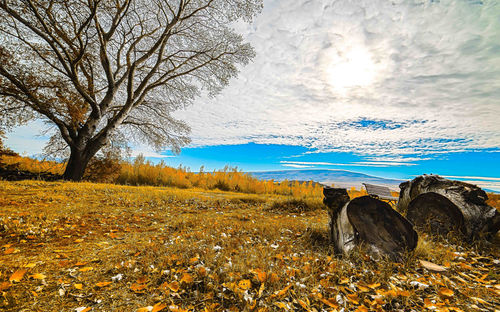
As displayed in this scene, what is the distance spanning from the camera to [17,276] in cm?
217

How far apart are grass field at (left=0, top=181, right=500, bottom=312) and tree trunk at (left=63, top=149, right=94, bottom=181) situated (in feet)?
22.2

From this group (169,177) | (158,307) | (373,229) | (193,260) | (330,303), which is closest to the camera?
(158,307)

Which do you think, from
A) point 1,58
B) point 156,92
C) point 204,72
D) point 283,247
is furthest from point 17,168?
point 283,247

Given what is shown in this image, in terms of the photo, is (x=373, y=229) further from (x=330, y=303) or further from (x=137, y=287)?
(x=137, y=287)

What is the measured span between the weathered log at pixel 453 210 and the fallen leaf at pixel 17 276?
686cm

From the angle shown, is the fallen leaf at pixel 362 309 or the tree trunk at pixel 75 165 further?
the tree trunk at pixel 75 165

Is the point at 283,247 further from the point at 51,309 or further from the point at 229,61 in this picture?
the point at 229,61

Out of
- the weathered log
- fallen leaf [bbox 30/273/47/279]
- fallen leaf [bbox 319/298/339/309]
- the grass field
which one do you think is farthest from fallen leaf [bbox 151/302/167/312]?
the weathered log

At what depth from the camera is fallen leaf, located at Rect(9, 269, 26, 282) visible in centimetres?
211

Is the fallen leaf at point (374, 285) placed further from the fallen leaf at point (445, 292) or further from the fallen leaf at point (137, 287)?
the fallen leaf at point (137, 287)

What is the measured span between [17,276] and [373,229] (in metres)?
4.78

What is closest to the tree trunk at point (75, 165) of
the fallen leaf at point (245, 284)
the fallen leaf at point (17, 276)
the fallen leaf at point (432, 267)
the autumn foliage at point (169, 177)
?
the autumn foliage at point (169, 177)

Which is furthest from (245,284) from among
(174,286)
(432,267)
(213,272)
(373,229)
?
(432,267)

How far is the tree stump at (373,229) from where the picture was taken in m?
3.24
